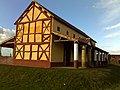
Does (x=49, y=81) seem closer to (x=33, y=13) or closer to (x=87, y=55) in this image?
(x=33, y=13)

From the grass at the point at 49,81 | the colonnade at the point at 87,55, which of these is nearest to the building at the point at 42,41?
the colonnade at the point at 87,55

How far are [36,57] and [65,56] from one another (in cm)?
527

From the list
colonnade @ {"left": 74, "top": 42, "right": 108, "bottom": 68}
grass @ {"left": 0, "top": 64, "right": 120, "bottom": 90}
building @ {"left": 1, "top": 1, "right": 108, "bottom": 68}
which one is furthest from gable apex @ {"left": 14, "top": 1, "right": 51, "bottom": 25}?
grass @ {"left": 0, "top": 64, "right": 120, "bottom": 90}

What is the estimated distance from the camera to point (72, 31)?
33.7 metres

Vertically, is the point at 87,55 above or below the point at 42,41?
below

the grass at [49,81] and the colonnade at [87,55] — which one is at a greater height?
the colonnade at [87,55]

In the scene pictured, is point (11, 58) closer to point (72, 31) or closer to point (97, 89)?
point (72, 31)

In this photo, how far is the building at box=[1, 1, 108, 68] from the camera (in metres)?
24.8

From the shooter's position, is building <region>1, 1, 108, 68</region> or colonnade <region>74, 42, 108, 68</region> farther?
building <region>1, 1, 108, 68</region>

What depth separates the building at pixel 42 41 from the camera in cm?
2484

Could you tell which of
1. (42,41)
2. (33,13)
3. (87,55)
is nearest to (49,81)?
(42,41)

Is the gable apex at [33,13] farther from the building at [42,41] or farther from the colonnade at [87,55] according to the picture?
the colonnade at [87,55]

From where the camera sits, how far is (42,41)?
25.6 m

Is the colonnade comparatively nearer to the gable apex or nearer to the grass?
the grass
